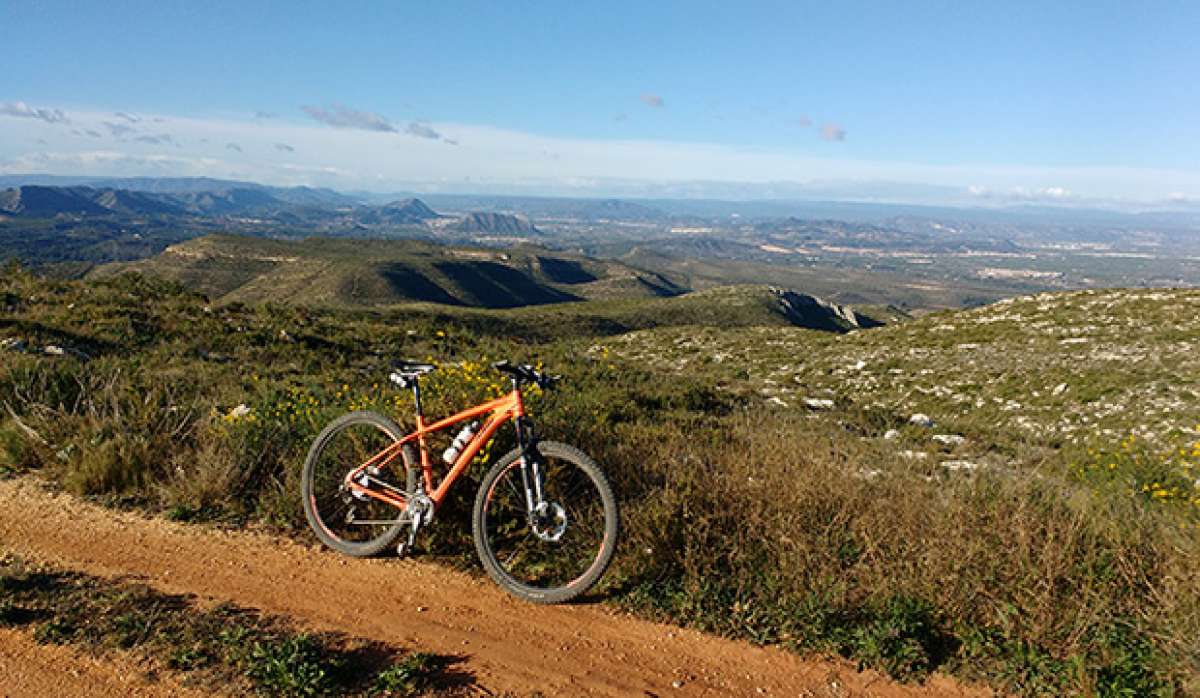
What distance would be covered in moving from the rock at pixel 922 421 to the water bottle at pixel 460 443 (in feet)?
41.4

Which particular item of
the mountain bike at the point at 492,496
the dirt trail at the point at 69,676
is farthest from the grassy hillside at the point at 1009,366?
the dirt trail at the point at 69,676

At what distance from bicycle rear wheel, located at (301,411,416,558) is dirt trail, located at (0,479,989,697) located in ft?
0.63

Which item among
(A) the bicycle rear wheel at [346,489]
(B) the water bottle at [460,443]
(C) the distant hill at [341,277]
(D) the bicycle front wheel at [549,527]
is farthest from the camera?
(C) the distant hill at [341,277]

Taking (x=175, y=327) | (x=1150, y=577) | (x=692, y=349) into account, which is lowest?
(x=692, y=349)

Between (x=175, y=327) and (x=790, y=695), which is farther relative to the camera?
(x=175, y=327)

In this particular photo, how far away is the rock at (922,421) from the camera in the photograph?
48.9ft

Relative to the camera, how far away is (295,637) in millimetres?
3842

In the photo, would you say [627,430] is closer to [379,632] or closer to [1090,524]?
[379,632]

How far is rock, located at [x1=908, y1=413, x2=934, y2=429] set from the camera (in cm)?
1491

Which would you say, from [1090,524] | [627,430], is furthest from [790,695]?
[627,430]

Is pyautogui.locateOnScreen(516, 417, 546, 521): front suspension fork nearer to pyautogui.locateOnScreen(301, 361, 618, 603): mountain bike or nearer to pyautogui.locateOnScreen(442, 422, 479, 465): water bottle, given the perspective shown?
pyautogui.locateOnScreen(301, 361, 618, 603): mountain bike

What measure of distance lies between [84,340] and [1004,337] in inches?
1061

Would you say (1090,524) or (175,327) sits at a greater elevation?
(1090,524)

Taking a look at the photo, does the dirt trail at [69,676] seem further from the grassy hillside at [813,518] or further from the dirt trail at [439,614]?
the grassy hillside at [813,518]
